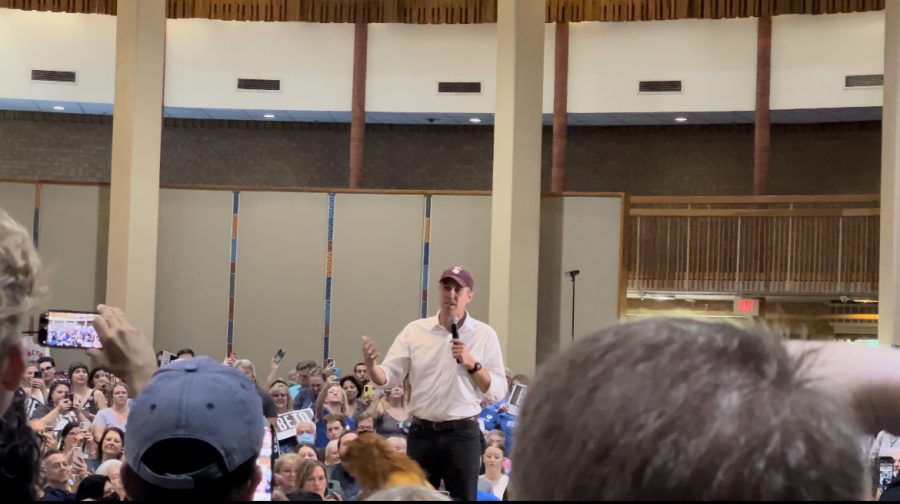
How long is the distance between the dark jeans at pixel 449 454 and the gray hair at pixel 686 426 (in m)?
4.73

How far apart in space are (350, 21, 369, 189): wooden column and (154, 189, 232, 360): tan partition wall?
2066mm

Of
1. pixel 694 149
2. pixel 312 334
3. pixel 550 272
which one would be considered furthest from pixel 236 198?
pixel 694 149

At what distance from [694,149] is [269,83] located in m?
6.53

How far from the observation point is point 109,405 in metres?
9.20

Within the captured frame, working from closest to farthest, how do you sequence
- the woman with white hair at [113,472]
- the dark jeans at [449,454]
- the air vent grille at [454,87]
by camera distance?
the dark jeans at [449,454] < the woman with white hair at [113,472] < the air vent grille at [454,87]

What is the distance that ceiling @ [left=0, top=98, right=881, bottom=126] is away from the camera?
1590cm

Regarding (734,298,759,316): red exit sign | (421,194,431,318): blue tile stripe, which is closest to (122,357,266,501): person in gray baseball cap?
(421,194,431,318): blue tile stripe

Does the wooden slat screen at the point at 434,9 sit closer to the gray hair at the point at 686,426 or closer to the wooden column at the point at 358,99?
the wooden column at the point at 358,99

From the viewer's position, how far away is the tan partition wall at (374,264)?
1411 cm

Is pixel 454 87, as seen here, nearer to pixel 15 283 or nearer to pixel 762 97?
pixel 762 97

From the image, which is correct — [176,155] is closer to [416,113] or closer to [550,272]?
[416,113]

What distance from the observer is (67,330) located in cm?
266

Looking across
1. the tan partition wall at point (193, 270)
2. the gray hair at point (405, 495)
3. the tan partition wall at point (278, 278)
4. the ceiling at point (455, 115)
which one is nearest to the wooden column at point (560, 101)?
the ceiling at point (455, 115)

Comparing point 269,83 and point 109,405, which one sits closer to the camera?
point 109,405
